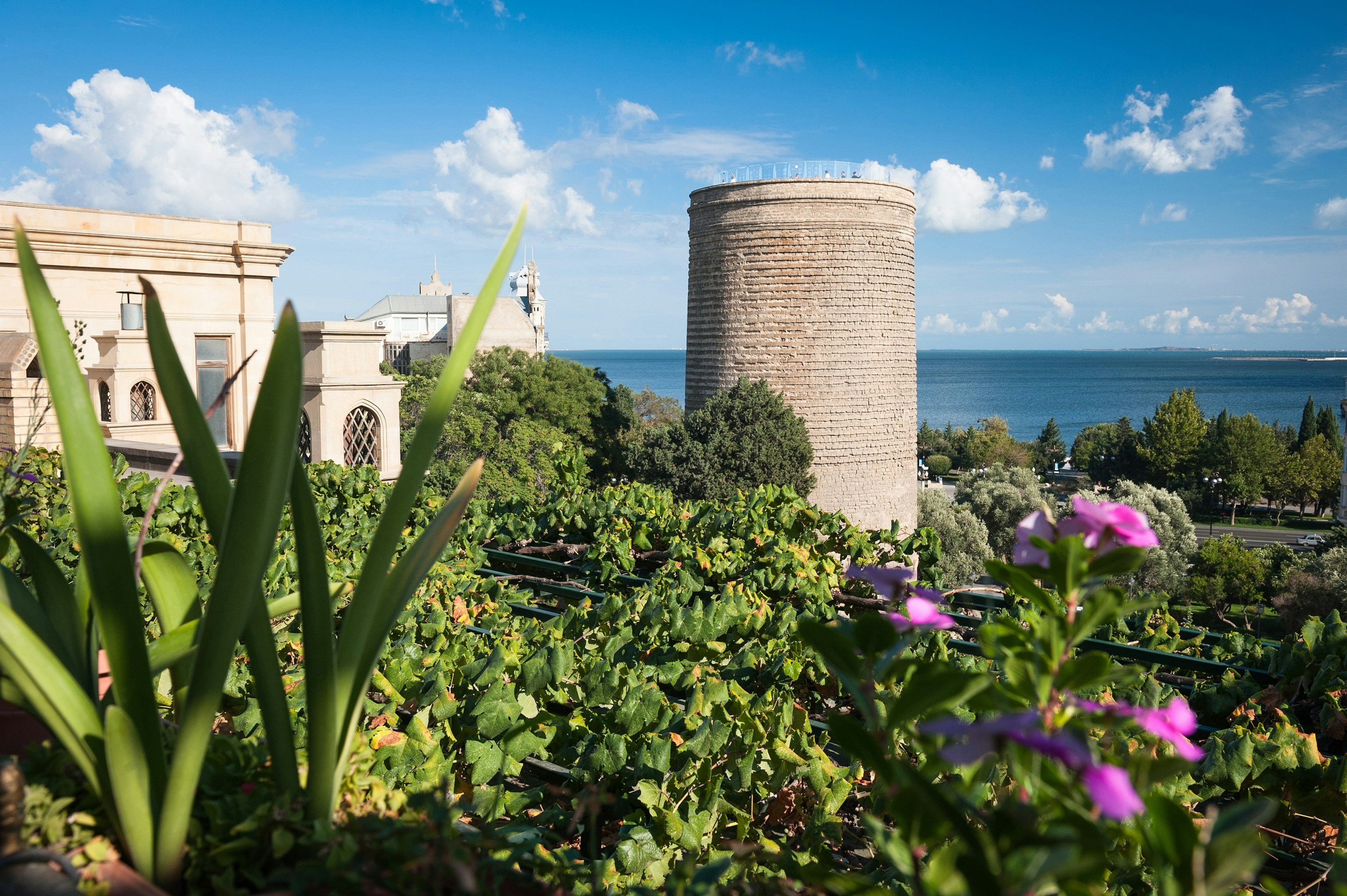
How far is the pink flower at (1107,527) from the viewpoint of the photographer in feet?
2.26

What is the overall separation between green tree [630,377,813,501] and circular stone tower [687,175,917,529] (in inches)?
15.8

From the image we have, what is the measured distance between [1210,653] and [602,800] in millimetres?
1764

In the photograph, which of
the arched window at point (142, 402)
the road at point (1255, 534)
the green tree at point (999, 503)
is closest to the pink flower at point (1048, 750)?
the arched window at point (142, 402)

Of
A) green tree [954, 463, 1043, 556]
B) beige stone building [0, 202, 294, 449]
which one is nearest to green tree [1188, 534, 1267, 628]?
green tree [954, 463, 1043, 556]

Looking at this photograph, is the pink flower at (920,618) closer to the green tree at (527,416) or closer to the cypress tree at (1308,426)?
the green tree at (527,416)

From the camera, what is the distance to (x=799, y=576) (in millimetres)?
2535

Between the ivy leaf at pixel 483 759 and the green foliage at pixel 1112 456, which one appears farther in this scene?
the green foliage at pixel 1112 456

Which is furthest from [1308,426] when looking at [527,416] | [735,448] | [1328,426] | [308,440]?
[308,440]

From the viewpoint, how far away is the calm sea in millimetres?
98000

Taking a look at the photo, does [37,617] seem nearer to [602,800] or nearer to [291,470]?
[291,470]

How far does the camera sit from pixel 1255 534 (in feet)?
120

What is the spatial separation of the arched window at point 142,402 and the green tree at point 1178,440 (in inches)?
1540

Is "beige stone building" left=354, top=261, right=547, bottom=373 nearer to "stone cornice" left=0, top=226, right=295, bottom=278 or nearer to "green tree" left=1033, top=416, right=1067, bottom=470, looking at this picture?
"stone cornice" left=0, top=226, right=295, bottom=278

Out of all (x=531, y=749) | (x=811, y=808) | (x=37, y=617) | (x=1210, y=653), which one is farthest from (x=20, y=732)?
(x=1210, y=653)
